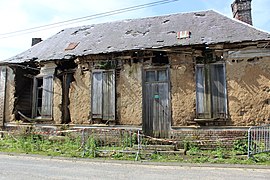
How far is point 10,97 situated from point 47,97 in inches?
84.2

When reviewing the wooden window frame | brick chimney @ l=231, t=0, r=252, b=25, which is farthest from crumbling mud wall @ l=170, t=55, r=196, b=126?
brick chimney @ l=231, t=0, r=252, b=25

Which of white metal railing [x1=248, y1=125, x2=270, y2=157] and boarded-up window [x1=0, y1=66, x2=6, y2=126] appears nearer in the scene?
white metal railing [x1=248, y1=125, x2=270, y2=157]

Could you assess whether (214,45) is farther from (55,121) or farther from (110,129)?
(55,121)

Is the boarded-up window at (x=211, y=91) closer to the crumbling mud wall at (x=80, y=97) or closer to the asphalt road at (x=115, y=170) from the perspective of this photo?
the asphalt road at (x=115, y=170)

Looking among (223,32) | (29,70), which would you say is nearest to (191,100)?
(223,32)

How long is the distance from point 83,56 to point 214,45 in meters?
5.74

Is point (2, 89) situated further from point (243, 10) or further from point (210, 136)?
point (243, 10)

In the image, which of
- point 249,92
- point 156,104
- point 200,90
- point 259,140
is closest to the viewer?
point 259,140

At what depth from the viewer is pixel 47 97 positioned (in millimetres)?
12531

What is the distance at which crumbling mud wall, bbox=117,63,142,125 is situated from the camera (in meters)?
10.9

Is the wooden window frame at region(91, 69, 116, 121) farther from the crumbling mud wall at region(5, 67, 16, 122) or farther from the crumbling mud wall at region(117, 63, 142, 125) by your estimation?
the crumbling mud wall at region(5, 67, 16, 122)

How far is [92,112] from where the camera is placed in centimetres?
1152

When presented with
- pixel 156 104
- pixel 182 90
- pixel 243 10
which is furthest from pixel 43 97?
pixel 243 10

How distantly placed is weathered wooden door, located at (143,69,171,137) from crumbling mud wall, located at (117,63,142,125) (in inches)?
10.4
